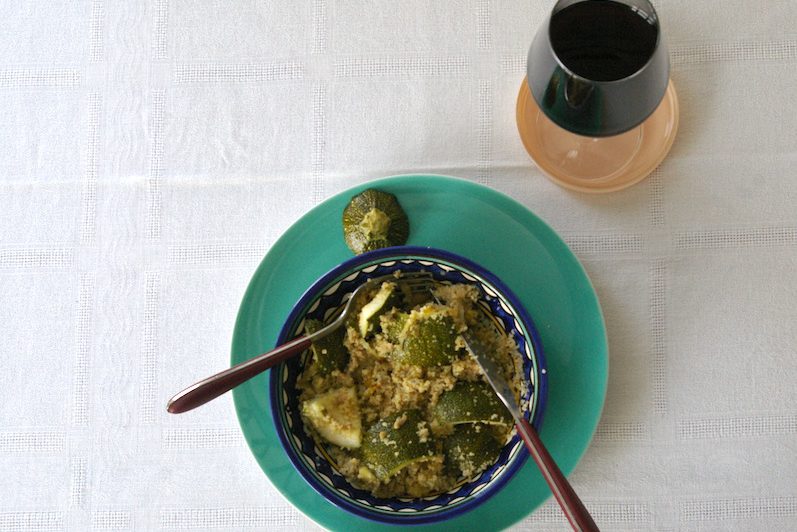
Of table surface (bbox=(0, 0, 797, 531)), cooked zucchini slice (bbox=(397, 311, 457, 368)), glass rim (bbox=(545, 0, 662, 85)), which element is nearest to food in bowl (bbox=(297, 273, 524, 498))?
cooked zucchini slice (bbox=(397, 311, 457, 368))

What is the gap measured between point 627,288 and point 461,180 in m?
0.31

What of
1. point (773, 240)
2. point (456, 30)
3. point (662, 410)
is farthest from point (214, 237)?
point (773, 240)

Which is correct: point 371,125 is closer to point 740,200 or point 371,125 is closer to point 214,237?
point 214,237

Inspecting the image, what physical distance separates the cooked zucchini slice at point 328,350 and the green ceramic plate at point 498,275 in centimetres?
11

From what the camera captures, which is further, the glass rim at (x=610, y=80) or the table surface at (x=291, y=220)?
the table surface at (x=291, y=220)

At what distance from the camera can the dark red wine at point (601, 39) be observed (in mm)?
1018

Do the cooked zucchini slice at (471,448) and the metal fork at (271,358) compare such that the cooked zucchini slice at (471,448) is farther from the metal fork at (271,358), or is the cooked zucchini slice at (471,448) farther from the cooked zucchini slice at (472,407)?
the metal fork at (271,358)

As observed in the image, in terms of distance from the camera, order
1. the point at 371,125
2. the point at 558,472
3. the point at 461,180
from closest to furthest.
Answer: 1. the point at 558,472
2. the point at 461,180
3. the point at 371,125

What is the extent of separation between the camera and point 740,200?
1224mm

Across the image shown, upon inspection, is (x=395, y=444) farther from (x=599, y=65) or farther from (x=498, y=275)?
(x=599, y=65)

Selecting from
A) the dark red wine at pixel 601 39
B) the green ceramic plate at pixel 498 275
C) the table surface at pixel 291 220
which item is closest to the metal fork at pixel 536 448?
the green ceramic plate at pixel 498 275

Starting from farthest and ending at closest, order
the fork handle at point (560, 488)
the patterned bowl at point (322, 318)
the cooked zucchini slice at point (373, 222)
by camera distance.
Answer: the cooked zucchini slice at point (373, 222) → the patterned bowl at point (322, 318) → the fork handle at point (560, 488)

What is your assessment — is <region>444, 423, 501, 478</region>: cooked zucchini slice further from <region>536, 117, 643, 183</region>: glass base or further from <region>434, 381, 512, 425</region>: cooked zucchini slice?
<region>536, 117, 643, 183</region>: glass base

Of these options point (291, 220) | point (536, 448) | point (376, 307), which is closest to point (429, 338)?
point (376, 307)
